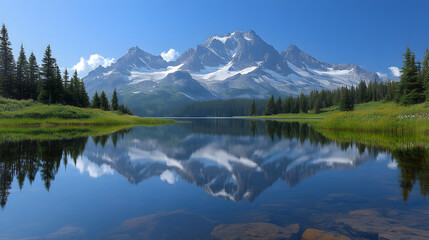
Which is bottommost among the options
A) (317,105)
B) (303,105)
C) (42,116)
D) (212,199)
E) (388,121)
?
(212,199)

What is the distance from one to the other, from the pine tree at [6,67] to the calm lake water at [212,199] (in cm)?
8150

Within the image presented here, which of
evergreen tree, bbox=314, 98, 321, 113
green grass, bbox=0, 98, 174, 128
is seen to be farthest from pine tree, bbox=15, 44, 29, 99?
evergreen tree, bbox=314, 98, 321, 113

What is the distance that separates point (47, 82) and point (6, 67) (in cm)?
1736

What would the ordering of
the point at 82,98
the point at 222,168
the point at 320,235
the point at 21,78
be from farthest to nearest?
the point at 82,98
the point at 21,78
the point at 222,168
the point at 320,235

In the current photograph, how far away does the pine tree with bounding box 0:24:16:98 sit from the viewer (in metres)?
74.7

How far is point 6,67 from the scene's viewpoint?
256 feet

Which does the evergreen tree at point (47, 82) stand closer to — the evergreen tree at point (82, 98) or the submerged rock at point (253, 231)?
the evergreen tree at point (82, 98)

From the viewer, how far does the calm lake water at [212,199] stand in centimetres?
587

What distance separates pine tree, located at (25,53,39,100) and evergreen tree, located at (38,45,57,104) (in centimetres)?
1028

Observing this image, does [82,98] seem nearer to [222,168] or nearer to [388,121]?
[222,168]

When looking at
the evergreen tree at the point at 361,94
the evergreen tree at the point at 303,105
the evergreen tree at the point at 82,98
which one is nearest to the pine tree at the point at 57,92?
the evergreen tree at the point at 82,98

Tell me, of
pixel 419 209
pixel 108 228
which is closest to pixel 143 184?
pixel 108 228

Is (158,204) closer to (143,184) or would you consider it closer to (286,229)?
(143,184)

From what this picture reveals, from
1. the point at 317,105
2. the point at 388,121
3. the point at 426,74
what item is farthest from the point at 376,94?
the point at 388,121
